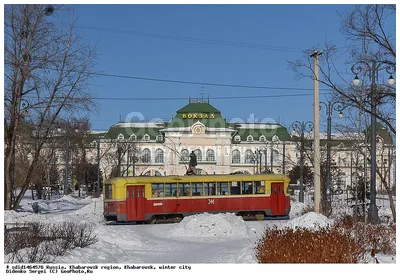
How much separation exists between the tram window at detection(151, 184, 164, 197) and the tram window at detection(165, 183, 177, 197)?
0.65 feet

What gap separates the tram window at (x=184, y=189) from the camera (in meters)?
30.3

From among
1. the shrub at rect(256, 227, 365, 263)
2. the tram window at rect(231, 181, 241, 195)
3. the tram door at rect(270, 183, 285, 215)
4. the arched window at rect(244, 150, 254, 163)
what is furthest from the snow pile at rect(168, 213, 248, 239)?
the arched window at rect(244, 150, 254, 163)

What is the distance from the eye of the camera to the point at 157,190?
30031 mm

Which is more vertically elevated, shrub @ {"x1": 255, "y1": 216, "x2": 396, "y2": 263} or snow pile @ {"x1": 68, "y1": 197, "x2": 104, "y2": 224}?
shrub @ {"x1": 255, "y1": 216, "x2": 396, "y2": 263}

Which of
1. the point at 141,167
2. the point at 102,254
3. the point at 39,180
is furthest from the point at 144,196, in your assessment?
the point at 141,167

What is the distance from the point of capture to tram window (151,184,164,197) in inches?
1179

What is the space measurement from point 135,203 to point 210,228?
6.35 meters

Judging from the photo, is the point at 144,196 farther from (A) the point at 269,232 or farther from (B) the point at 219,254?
(A) the point at 269,232

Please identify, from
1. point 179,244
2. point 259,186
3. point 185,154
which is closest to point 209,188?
point 259,186

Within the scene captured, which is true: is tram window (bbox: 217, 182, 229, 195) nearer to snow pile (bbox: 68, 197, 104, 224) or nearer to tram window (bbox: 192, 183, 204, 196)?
tram window (bbox: 192, 183, 204, 196)

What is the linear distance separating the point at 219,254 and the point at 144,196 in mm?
12966

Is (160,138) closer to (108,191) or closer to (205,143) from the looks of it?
(205,143)

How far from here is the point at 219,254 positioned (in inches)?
671

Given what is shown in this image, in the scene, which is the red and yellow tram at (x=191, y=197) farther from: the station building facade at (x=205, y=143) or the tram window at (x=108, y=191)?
the station building facade at (x=205, y=143)
